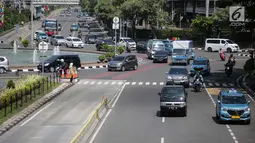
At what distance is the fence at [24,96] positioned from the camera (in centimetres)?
3319

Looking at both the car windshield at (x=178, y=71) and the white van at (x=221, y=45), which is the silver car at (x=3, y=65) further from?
the white van at (x=221, y=45)

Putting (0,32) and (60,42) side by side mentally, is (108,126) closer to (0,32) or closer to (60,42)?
(60,42)

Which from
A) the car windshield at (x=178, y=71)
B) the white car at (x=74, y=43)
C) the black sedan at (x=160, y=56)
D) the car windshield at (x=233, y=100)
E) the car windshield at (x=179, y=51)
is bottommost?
the car windshield at (x=233, y=100)

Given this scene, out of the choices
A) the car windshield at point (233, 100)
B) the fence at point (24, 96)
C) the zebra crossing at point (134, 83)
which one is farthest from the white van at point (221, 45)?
the car windshield at point (233, 100)

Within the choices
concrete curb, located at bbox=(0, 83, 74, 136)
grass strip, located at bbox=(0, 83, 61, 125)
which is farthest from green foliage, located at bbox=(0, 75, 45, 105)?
concrete curb, located at bbox=(0, 83, 74, 136)

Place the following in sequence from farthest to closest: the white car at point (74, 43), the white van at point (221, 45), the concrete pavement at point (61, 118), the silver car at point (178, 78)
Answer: the white car at point (74, 43), the white van at point (221, 45), the silver car at point (178, 78), the concrete pavement at point (61, 118)

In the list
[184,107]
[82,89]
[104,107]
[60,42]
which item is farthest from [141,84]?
[60,42]

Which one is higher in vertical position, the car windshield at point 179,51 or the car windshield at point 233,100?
the car windshield at point 179,51

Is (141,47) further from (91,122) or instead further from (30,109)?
(91,122)

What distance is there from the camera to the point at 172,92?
33750mm

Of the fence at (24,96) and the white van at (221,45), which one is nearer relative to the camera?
the fence at (24,96)

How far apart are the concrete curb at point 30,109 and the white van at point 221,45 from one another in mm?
41467

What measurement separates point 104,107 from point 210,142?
1179 cm

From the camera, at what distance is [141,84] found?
49281 millimetres
